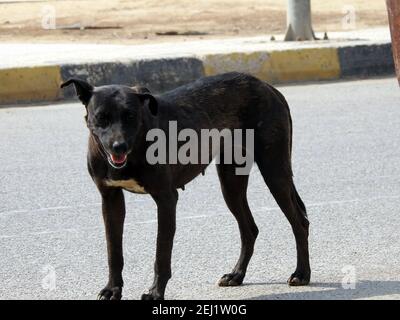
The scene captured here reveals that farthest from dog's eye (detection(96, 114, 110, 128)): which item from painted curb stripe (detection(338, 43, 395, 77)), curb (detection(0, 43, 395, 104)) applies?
painted curb stripe (detection(338, 43, 395, 77))

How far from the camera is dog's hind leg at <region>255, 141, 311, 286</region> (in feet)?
18.8

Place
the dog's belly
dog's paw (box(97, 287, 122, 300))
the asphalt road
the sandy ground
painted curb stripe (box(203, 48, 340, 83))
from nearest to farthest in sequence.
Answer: the dog's belly < dog's paw (box(97, 287, 122, 300)) < the asphalt road < painted curb stripe (box(203, 48, 340, 83)) < the sandy ground

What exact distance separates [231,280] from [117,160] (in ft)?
3.76

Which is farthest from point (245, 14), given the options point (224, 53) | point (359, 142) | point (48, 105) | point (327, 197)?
point (327, 197)

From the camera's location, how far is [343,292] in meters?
5.63

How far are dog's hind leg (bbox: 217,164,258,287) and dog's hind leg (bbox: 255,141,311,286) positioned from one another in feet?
0.76

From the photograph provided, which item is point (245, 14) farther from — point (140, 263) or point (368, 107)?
point (140, 263)

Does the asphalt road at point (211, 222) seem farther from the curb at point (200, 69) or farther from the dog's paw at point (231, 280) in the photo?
the curb at point (200, 69)

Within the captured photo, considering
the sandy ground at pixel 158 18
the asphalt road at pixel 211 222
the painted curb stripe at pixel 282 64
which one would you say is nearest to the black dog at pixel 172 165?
the asphalt road at pixel 211 222

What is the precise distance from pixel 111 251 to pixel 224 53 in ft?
25.2

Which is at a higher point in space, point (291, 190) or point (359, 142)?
point (291, 190)

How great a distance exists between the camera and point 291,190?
5.84m

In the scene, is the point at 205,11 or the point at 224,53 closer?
the point at 224,53

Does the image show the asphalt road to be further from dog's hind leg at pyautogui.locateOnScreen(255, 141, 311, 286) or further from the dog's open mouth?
the dog's open mouth
